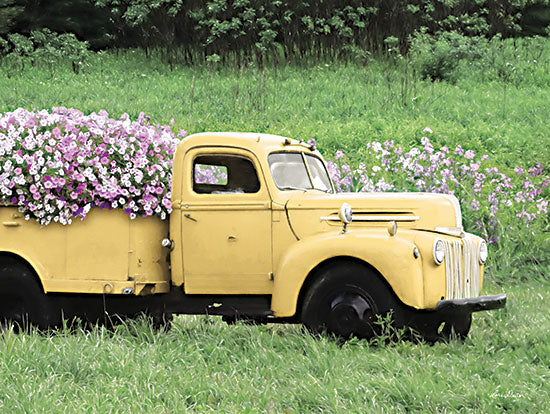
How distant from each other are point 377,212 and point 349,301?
710 mm

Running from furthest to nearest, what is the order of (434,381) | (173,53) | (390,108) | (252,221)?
(173,53)
(390,108)
(252,221)
(434,381)

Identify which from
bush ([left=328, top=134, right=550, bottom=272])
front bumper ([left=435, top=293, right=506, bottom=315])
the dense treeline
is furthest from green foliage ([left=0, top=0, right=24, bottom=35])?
front bumper ([left=435, top=293, right=506, bottom=315])

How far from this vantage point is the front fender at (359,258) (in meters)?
5.20

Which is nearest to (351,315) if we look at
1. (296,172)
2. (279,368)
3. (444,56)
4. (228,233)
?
(279,368)

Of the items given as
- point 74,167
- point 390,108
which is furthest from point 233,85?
point 74,167

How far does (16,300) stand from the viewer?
6.19 metres

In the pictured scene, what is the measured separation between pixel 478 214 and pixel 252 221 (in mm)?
4539

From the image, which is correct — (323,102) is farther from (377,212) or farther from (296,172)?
(377,212)

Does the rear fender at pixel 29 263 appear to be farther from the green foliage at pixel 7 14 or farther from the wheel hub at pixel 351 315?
the green foliage at pixel 7 14

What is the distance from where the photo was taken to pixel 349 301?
211 inches

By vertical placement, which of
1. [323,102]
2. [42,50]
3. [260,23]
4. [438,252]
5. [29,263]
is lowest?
[29,263]

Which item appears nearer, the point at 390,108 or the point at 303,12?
the point at 390,108

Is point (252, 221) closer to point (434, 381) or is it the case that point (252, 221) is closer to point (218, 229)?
point (218, 229)

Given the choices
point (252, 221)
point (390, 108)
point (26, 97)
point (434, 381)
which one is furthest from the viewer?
point (26, 97)
